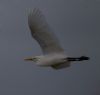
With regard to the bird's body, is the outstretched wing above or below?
above

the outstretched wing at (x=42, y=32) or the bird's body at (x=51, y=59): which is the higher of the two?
the outstretched wing at (x=42, y=32)

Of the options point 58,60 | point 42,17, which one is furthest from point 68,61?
point 42,17

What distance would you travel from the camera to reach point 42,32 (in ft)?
8.39

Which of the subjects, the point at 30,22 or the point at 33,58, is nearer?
the point at 30,22

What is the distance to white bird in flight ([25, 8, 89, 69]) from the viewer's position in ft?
8.27

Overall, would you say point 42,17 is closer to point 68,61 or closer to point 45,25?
point 45,25

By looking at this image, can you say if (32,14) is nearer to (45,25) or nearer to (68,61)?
(45,25)

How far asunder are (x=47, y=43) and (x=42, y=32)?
2.4 inches

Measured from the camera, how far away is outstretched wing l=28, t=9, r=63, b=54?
2.51 meters

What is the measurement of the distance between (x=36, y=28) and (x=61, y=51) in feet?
0.46

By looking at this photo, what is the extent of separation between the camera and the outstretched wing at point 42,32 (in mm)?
2514

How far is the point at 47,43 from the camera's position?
2600 mm

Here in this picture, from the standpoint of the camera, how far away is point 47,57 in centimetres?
262

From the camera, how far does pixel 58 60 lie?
2572 mm
